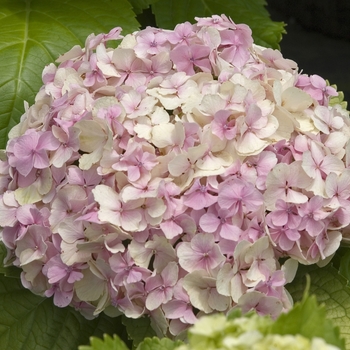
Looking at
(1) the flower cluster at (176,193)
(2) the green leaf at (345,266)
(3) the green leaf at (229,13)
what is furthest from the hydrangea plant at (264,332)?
(3) the green leaf at (229,13)

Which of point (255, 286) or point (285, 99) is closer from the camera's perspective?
point (255, 286)

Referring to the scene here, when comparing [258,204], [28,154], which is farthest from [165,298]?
[28,154]

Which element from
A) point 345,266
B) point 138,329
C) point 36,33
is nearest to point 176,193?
point 138,329

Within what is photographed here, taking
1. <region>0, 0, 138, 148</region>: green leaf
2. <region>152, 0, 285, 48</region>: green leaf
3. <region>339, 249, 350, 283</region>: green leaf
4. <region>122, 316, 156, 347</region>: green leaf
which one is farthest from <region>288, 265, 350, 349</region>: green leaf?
<region>152, 0, 285, 48</region>: green leaf

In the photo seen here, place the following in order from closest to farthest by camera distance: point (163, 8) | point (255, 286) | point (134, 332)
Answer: point (255, 286) → point (134, 332) → point (163, 8)

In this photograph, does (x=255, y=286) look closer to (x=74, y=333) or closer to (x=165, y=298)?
(x=165, y=298)

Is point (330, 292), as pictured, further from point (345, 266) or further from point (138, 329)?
point (138, 329)

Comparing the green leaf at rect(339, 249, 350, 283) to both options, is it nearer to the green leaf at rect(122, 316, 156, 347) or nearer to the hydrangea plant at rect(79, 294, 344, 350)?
the green leaf at rect(122, 316, 156, 347)

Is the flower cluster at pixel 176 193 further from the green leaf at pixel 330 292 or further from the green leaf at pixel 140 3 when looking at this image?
the green leaf at pixel 140 3
